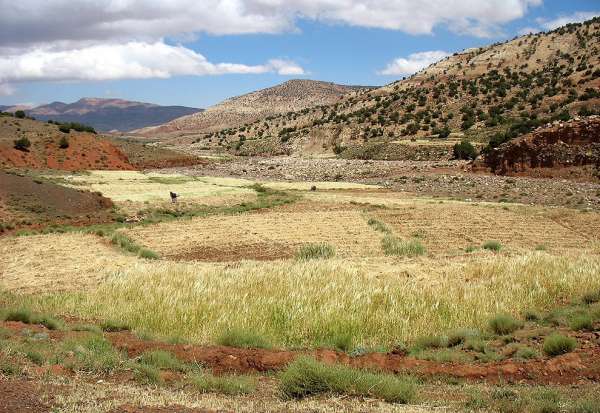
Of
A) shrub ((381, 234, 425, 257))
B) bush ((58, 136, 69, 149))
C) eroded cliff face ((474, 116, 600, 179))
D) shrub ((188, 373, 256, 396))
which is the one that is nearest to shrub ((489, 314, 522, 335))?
shrub ((188, 373, 256, 396))

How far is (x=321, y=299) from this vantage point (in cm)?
1321

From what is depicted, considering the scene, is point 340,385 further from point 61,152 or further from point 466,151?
point 61,152

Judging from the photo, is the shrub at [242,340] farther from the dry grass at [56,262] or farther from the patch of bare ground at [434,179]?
the patch of bare ground at [434,179]

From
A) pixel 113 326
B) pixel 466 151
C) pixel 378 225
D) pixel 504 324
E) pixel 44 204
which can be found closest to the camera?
pixel 504 324

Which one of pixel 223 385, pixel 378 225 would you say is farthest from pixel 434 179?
pixel 223 385

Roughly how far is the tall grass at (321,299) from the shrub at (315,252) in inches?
148

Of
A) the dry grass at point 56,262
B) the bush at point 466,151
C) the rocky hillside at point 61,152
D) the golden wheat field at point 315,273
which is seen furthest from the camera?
the rocky hillside at point 61,152

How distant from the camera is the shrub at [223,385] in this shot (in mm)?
8109

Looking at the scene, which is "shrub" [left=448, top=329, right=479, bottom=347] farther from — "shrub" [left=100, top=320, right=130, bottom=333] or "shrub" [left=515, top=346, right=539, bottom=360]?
"shrub" [left=100, top=320, right=130, bottom=333]

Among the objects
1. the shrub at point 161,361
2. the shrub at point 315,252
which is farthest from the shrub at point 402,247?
the shrub at point 161,361

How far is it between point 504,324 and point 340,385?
5.02m

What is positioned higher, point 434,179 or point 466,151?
point 466,151

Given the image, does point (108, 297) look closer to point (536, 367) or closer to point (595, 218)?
point (536, 367)

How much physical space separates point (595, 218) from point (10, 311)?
2557cm
